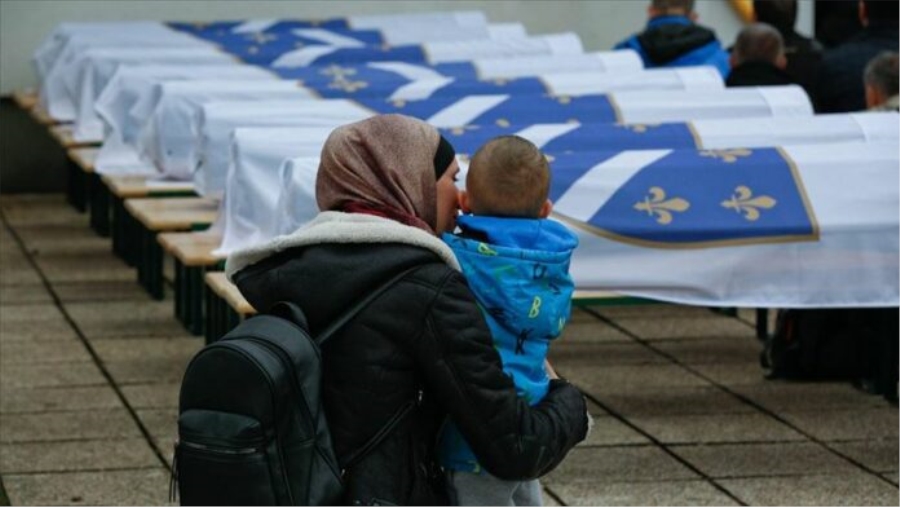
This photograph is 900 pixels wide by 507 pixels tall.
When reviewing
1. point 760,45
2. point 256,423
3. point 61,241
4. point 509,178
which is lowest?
point 61,241

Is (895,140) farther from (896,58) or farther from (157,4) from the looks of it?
(157,4)

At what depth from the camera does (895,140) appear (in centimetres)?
776

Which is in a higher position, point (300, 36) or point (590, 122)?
point (590, 122)

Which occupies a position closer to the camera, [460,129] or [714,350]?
[460,129]

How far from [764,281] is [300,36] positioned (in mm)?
7438

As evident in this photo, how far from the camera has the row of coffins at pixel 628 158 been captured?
702cm

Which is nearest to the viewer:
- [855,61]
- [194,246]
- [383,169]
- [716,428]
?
[383,169]

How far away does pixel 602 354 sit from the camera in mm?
9531

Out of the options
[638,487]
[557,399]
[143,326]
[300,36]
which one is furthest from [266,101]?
[557,399]

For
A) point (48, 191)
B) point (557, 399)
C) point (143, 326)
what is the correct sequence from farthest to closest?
point (48, 191) < point (143, 326) < point (557, 399)

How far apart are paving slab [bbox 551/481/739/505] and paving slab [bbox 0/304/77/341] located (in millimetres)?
3691

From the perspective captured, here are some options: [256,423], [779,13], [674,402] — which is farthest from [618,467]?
[779,13]

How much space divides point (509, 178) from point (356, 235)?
42 centimetres

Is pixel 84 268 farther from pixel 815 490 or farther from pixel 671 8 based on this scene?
pixel 815 490
